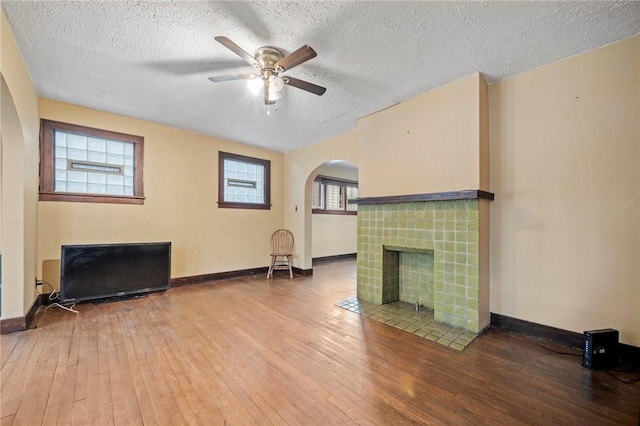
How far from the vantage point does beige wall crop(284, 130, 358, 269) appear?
472cm

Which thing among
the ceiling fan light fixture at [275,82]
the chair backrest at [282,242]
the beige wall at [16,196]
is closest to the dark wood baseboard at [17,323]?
the beige wall at [16,196]

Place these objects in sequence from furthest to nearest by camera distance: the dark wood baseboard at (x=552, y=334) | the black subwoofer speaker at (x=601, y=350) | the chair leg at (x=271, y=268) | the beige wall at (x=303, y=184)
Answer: the chair leg at (x=271, y=268)
the beige wall at (x=303, y=184)
the dark wood baseboard at (x=552, y=334)
the black subwoofer speaker at (x=601, y=350)

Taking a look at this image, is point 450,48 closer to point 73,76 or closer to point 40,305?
point 73,76

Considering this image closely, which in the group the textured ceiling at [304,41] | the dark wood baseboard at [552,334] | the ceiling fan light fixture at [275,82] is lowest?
the dark wood baseboard at [552,334]

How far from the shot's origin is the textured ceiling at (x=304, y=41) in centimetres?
181

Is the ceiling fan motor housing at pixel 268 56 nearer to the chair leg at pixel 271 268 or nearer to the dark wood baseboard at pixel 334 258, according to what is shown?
the chair leg at pixel 271 268

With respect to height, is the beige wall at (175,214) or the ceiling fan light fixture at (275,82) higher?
the ceiling fan light fixture at (275,82)

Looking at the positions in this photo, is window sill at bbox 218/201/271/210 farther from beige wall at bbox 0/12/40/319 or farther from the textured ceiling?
beige wall at bbox 0/12/40/319

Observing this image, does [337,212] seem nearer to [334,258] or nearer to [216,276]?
[334,258]

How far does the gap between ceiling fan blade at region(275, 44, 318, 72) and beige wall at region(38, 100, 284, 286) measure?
9.51 feet

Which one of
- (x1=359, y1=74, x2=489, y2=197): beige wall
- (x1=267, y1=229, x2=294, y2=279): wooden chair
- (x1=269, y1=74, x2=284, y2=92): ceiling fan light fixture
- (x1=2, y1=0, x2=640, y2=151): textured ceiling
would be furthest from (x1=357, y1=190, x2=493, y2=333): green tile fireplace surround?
(x1=267, y1=229, x2=294, y2=279): wooden chair

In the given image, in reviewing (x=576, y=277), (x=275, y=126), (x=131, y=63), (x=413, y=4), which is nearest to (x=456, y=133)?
(x=413, y=4)

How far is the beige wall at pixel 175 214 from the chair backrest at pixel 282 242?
0.14 meters

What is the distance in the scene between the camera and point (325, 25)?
1.95 meters
